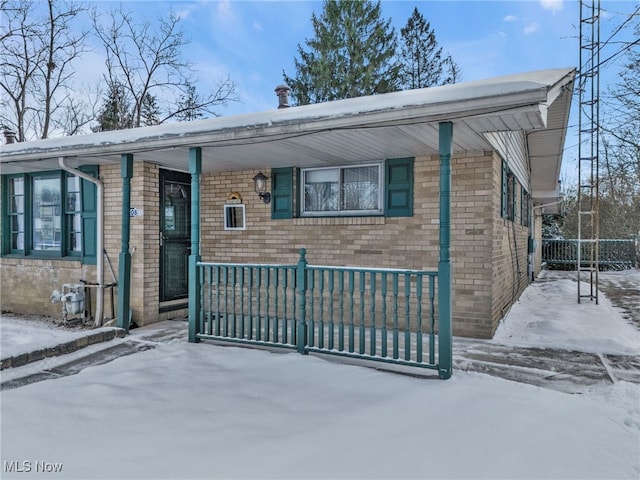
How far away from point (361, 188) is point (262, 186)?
1541mm

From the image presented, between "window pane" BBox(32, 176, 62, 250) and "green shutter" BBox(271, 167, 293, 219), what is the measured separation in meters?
3.48

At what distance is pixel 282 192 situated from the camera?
6324 mm

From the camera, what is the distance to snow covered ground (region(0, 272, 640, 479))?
228 centimetres

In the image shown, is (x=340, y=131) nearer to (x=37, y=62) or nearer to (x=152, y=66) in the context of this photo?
(x=37, y=62)

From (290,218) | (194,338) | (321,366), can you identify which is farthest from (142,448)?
(290,218)

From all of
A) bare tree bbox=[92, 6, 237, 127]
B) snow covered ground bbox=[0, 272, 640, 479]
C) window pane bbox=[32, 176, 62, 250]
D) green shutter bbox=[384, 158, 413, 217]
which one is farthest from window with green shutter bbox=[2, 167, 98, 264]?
bare tree bbox=[92, 6, 237, 127]

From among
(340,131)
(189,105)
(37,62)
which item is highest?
(37,62)

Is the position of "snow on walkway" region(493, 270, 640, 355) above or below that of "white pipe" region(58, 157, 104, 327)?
A: below

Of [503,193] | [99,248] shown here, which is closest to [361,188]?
[503,193]

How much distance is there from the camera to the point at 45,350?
430 centimetres

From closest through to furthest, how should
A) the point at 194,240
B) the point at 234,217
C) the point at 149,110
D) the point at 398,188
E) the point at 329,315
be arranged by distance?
the point at 329,315 < the point at 194,240 < the point at 398,188 < the point at 234,217 < the point at 149,110

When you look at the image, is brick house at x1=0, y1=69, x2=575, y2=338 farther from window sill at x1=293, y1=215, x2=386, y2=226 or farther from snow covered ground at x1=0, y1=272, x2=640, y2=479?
snow covered ground at x1=0, y1=272, x2=640, y2=479

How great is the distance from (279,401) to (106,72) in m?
19.9

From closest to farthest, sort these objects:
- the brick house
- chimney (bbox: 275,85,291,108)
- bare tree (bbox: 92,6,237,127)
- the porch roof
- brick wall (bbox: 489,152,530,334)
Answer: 1. the porch roof
2. the brick house
3. brick wall (bbox: 489,152,530,334)
4. chimney (bbox: 275,85,291,108)
5. bare tree (bbox: 92,6,237,127)
